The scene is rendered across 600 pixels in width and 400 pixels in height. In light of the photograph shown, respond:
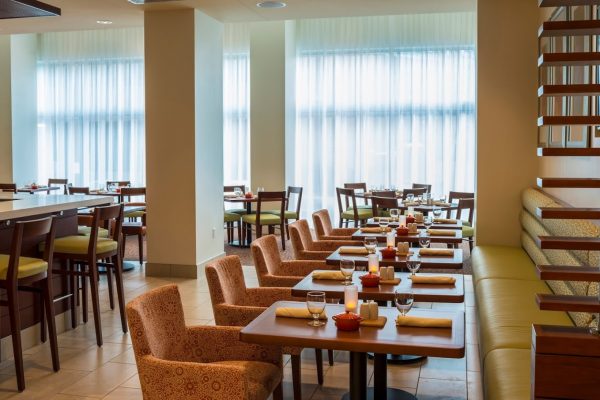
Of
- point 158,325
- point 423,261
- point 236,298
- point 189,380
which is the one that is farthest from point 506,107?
point 189,380

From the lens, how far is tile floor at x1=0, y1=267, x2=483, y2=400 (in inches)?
164

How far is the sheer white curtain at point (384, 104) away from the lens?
37.1ft

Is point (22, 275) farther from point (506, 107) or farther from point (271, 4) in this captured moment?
point (506, 107)

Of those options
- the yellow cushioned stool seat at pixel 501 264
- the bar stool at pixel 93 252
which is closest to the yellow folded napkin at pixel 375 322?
the yellow cushioned stool seat at pixel 501 264

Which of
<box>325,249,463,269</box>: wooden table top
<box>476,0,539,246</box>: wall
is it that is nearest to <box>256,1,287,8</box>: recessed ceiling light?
<box>476,0,539,246</box>: wall

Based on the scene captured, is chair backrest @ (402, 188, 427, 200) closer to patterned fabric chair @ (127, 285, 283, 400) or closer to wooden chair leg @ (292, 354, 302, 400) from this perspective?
wooden chair leg @ (292, 354, 302, 400)

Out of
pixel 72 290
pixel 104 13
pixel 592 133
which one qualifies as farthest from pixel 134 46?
pixel 592 133

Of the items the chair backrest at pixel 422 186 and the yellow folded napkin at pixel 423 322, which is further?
the chair backrest at pixel 422 186

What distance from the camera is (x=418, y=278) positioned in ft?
12.8

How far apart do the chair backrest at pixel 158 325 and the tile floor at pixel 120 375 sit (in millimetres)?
1099

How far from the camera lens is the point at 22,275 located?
4.32m

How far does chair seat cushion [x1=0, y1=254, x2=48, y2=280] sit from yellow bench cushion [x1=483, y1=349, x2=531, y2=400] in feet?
9.38

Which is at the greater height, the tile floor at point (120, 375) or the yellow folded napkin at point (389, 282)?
the yellow folded napkin at point (389, 282)

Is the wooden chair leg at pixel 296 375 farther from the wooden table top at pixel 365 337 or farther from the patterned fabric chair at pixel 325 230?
the patterned fabric chair at pixel 325 230
